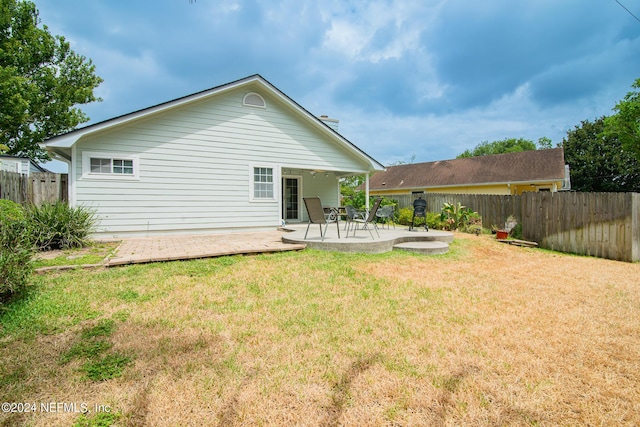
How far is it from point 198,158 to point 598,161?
36349 mm

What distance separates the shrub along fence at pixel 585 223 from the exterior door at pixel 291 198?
893 cm

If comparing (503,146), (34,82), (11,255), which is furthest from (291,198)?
(503,146)

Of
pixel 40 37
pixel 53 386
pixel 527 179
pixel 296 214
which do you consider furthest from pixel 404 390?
pixel 40 37

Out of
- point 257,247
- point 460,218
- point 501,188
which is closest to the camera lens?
point 257,247

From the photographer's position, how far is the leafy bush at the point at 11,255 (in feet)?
11.6

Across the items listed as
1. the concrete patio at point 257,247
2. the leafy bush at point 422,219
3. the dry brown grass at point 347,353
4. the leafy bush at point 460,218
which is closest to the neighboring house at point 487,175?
the leafy bush at point 460,218

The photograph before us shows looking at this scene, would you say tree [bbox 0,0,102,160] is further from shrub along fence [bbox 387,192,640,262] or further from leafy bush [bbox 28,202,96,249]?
shrub along fence [bbox 387,192,640,262]

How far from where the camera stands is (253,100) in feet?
35.3

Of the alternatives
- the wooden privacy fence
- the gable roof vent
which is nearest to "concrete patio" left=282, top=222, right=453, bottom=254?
the gable roof vent

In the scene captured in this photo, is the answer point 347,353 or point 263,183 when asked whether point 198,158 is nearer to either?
point 263,183

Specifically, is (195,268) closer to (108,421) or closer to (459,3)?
(108,421)

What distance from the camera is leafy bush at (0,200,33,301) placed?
139 inches

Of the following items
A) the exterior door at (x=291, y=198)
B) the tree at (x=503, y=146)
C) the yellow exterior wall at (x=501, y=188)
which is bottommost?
the exterior door at (x=291, y=198)

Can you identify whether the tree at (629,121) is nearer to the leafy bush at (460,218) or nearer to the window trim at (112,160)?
the leafy bush at (460,218)
